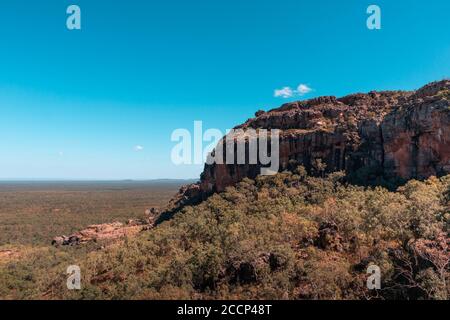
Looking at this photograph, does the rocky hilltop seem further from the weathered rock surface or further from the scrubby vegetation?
the weathered rock surface

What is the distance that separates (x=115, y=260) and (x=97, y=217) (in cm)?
9146

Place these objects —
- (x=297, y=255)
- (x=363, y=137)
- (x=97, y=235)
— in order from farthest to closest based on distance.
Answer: (x=97, y=235) → (x=363, y=137) → (x=297, y=255)

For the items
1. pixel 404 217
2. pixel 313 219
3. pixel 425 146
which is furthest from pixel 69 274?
pixel 425 146

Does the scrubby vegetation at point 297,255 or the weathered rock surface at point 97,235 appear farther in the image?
the weathered rock surface at point 97,235

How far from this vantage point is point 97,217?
389 ft

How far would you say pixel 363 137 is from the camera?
49344 mm

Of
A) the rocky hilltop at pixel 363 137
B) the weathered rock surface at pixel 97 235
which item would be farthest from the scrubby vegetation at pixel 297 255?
the weathered rock surface at pixel 97 235

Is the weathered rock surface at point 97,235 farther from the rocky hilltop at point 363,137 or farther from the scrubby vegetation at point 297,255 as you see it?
the scrubby vegetation at point 297,255

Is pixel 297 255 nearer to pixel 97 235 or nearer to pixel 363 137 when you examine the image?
pixel 363 137

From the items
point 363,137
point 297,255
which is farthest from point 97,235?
point 363,137

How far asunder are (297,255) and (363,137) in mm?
28925

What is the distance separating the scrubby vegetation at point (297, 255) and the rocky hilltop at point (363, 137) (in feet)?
17.3

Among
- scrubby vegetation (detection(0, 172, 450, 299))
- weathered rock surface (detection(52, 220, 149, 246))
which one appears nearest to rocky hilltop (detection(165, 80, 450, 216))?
scrubby vegetation (detection(0, 172, 450, 299))

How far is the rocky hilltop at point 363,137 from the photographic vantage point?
131 ft
